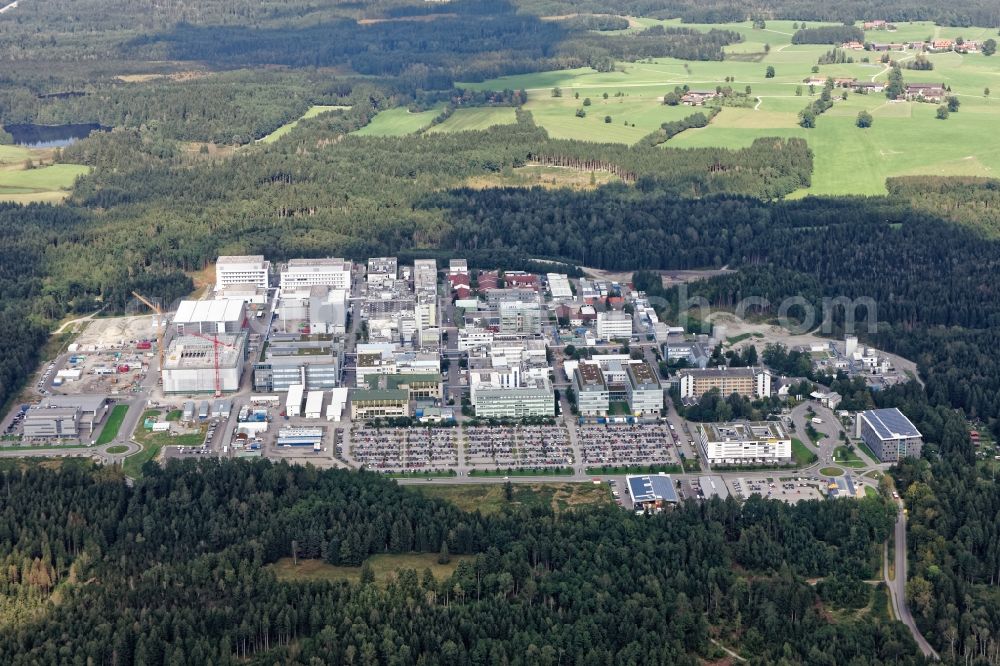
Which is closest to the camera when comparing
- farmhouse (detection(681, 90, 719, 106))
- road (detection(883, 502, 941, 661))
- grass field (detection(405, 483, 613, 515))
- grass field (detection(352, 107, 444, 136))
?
road (detection(883, 502, 941, 661))

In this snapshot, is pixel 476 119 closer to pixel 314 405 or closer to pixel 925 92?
pixel 925 92

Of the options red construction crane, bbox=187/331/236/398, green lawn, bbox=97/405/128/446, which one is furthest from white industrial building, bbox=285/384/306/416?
green lawn, bbox=97/405/128/446

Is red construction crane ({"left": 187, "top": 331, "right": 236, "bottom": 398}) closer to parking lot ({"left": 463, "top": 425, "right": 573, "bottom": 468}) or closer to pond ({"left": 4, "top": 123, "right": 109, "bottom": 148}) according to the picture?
parking lot ({"left": 463, "top": 425, "right": 573, "bottom": 468})

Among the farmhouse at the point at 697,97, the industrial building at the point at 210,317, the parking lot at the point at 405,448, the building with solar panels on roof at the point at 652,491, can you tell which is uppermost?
the industrial building at the point at 210,317

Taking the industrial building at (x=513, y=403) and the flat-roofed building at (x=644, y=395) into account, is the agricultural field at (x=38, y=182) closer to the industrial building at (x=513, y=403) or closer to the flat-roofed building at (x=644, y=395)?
the industrial building at (x=513, y=403)

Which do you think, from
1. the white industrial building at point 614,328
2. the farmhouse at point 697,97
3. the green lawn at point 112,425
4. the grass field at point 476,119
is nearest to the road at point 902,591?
the white industrial building at point 614,328

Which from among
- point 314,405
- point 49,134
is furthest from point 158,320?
point 49,134

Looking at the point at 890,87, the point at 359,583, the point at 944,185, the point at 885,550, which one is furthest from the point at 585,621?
the point at 890,87
